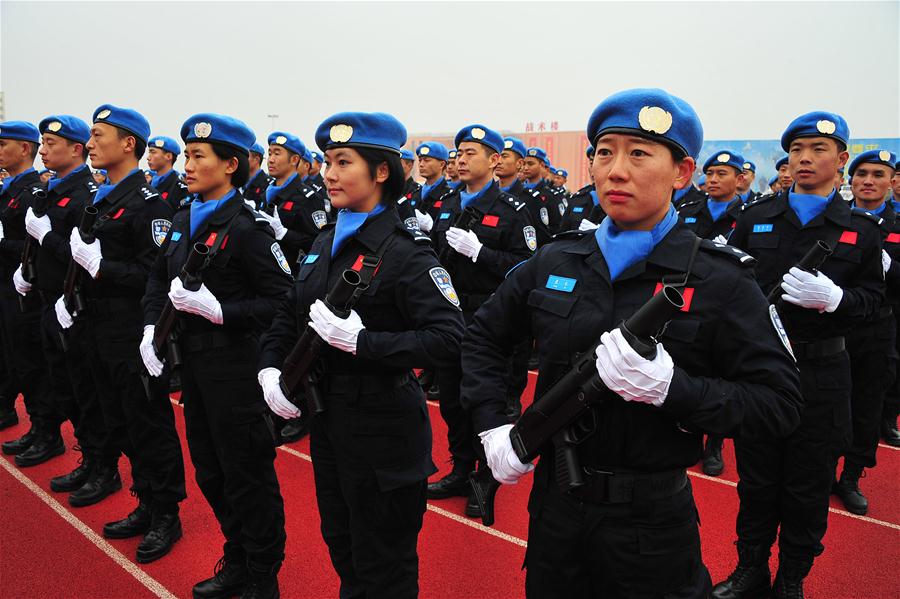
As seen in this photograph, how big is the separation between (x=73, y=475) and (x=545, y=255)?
4.26 meters

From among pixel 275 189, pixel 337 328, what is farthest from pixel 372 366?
pixel 275 189

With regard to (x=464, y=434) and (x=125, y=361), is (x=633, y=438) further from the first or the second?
(x=125, y=361)

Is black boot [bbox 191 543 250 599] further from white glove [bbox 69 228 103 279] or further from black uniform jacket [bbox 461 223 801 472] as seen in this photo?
black uniform jacket [bbox 461 223 801 472]

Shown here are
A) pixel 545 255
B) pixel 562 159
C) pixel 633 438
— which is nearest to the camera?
pixel 633 438

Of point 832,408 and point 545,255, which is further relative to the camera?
point 832,408

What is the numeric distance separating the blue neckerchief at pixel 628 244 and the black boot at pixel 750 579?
236 cm

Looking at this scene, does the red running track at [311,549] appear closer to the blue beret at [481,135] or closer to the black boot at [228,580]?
the black boot at [228,580]

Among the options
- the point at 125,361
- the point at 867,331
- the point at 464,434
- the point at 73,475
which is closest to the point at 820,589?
the point at 867,331

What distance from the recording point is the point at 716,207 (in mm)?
6578

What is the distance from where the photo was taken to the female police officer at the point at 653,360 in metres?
1.64

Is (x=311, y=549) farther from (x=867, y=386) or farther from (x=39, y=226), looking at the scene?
(x=867, y=386)

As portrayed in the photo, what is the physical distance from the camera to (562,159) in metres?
26.0

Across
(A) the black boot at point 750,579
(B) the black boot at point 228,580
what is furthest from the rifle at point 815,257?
(B) the black boot at point 228,580

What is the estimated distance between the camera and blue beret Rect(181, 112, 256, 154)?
128 inches
